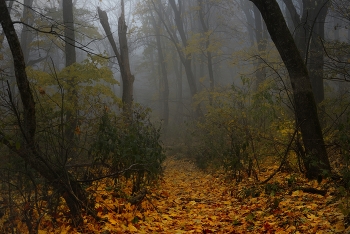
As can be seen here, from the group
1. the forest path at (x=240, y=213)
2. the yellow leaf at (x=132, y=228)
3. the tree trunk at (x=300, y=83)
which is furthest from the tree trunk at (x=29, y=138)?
the tree trunk at (x=300, y=83)

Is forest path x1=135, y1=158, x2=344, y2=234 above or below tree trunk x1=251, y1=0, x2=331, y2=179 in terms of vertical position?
below

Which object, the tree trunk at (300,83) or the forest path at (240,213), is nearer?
the forest path at (240,213)

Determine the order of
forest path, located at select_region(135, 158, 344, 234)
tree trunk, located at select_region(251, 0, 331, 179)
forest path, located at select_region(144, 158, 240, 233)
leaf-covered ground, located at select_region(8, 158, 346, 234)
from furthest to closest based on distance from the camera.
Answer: tree trunk, located at select_region(251, 0, 331, 179) → forest path, located at select_region(144, 158, 240, 233) → leaf-covered ground, located at select_region(8, 158, 346, 234) → forest path, located at select_region(135, 158, 344, 234)

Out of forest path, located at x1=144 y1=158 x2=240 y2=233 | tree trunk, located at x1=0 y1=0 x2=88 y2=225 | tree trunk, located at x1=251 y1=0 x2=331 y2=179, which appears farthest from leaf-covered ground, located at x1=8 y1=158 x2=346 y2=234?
tree trunk, located at x1=251 y1=0 x2=331 y2=179

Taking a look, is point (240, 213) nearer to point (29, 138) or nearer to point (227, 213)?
point (227, 213)

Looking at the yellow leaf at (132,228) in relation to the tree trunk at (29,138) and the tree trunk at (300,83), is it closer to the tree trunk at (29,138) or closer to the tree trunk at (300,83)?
the tree trunk at (29,138)

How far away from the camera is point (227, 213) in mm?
5406

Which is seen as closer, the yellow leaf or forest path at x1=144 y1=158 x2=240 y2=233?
the yellow leaf

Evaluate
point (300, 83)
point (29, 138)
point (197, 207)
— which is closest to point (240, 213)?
point (197, 207)

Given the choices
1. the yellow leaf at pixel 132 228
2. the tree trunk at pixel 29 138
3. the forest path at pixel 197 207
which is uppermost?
the tree trunk at pixel 29 138

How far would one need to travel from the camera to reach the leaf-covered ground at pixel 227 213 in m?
4.13

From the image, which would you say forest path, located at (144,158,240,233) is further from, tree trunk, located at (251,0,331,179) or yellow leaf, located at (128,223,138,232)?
tree trunk, located at (251,0,331,179)

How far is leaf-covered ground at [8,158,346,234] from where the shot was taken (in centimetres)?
413

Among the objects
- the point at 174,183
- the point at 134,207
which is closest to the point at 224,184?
the point at 174,183
